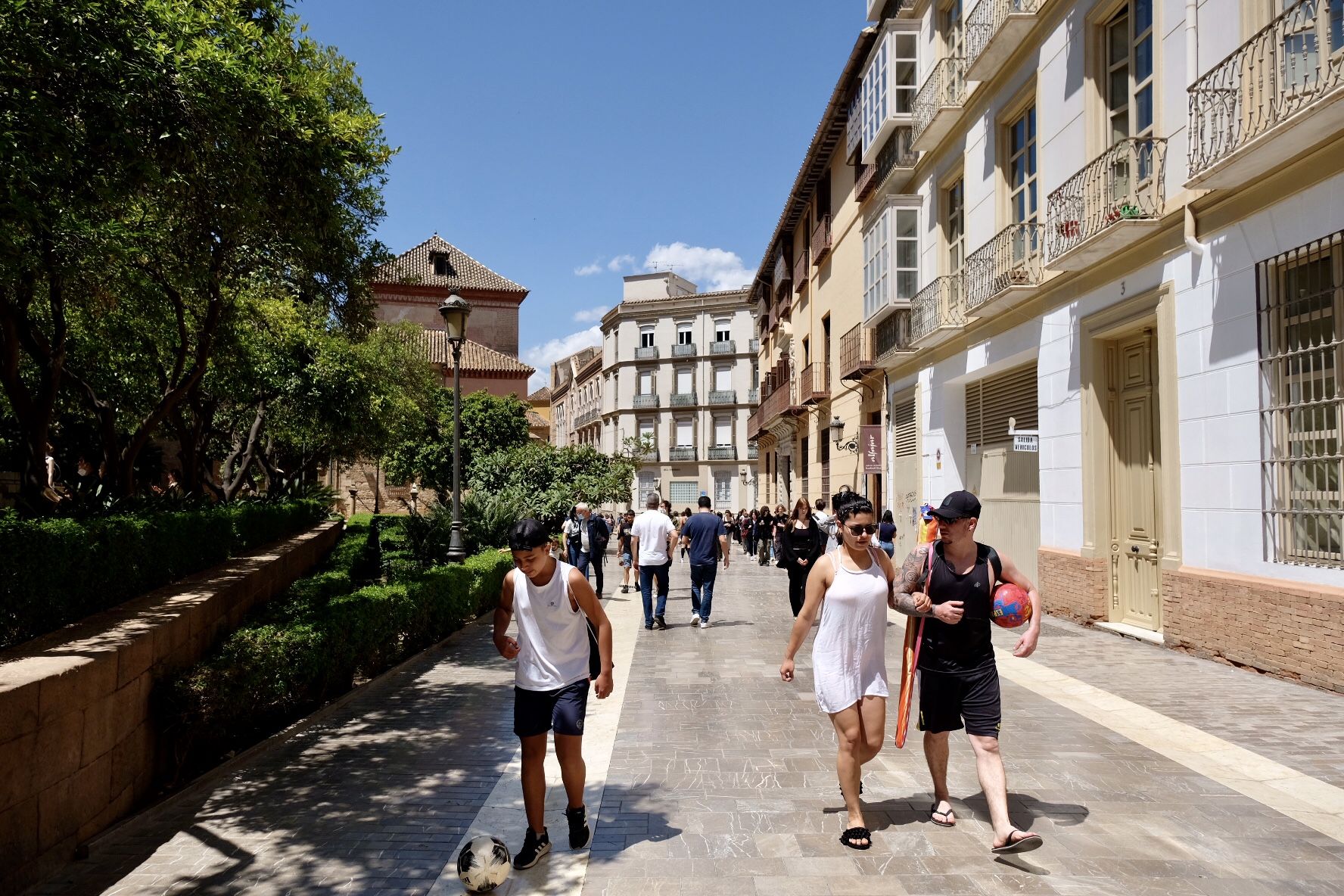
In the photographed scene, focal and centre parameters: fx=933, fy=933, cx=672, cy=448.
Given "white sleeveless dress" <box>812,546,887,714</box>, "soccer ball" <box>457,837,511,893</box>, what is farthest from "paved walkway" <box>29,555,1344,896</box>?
"white sleeveless dress" <box>812,546,887,714</box>

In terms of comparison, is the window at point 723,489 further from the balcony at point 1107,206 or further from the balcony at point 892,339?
the balcony at point 1107,206

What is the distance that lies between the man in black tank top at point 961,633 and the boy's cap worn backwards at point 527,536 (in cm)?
174

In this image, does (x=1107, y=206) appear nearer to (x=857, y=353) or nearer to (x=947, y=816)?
(x=947, y=816)

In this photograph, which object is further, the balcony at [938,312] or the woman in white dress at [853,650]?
the balcony at [938,312]

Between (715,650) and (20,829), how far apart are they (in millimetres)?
6955

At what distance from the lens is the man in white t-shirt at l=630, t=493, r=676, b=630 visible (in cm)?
1184

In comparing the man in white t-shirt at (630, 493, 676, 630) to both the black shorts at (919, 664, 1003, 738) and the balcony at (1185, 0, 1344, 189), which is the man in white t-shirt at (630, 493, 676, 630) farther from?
the black shorts at (919, 664, 1003, 738)

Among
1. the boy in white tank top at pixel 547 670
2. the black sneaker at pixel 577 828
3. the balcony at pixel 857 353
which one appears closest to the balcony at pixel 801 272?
the balcony at pixel 857 353

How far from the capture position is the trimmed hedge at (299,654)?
18.7 feet

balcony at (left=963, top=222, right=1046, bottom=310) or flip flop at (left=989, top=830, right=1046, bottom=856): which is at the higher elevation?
balcony at (left=963, top=222, right=1046, bottom=310)

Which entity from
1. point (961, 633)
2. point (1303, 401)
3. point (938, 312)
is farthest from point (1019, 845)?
point (938, 312)

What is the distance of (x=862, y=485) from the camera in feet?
72.8

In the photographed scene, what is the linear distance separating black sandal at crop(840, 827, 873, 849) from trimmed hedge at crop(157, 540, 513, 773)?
3.85 m

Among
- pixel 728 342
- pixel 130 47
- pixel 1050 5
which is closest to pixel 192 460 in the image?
pixel 130 47
